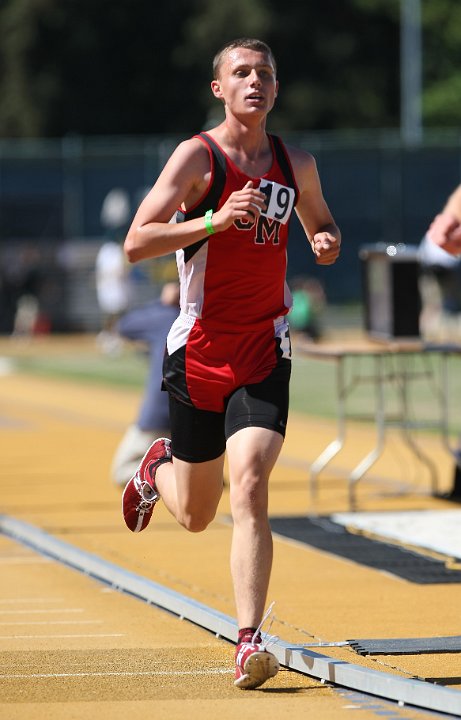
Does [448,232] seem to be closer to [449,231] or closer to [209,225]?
[449,231]

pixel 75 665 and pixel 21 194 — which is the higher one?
pixel 21 194

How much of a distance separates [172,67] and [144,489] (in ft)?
187

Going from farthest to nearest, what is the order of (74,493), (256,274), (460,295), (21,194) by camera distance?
(21,194) < (460,295) < (74,493) < (256,274)

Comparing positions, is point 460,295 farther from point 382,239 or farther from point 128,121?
point 128,121

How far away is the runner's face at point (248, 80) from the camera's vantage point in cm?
→ 651

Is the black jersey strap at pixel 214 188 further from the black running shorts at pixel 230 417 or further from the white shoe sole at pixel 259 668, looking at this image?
the white shoe sole at pixel 259 668

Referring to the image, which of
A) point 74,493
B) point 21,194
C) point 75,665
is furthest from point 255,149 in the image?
point 21,194

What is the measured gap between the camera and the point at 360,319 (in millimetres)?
36656

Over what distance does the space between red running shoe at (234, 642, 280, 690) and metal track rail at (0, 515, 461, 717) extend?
277mm

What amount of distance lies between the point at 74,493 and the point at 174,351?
6.19 meters

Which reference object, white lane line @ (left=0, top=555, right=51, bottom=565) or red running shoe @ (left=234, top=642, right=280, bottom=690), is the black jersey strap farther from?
white lane line @ (left=0, top=555, right=51, bottom=565)

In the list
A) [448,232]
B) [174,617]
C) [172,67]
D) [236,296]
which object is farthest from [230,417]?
[172,67]

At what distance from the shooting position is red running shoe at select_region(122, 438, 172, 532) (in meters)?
7.36

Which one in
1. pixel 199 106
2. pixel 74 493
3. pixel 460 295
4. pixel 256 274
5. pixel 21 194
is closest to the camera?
pixel 256 274
